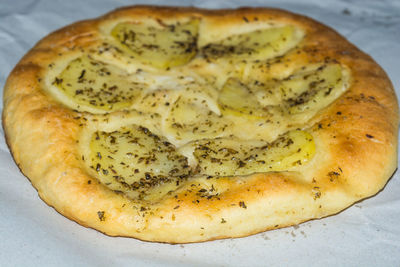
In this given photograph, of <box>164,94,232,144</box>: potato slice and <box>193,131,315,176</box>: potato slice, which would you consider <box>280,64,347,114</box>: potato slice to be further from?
<box>164,94,232,144</box>: potato slice

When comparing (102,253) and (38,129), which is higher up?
(38,129)

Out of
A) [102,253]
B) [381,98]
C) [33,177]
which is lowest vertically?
[102,253]

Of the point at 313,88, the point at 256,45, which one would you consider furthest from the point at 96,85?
the point at 313,88

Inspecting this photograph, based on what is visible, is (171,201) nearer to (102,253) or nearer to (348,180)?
(102,253)

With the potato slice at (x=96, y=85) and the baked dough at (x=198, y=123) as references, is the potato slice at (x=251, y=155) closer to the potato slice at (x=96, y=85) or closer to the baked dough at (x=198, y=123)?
the baked dough at (x=198, y=123)

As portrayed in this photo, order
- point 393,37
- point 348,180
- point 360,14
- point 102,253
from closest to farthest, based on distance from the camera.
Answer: point 102,253, point 348,180, point 393,37, point 360,14

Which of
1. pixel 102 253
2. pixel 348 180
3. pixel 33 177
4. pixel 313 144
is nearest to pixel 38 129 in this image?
pixel 33 177

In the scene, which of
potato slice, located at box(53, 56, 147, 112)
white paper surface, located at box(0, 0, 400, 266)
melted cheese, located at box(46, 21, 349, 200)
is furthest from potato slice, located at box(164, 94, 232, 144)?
white paper surface, located at box(0, 0, 400, 266)
